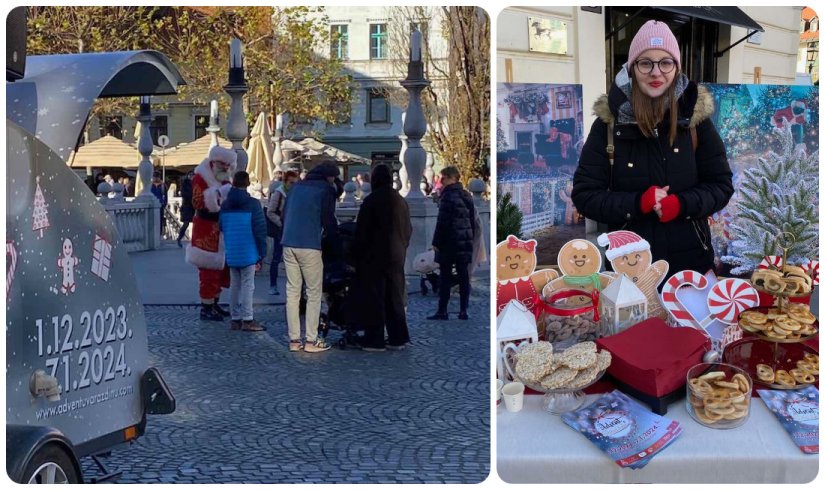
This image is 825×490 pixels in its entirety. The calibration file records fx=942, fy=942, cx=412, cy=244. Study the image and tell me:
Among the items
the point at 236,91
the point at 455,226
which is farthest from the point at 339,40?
the point at 455,226

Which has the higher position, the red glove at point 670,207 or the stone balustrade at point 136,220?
the red glove at point 670,207

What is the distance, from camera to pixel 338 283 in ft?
16.6

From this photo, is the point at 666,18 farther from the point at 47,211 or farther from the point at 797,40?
the point at 47,211

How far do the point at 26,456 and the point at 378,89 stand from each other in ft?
5.78

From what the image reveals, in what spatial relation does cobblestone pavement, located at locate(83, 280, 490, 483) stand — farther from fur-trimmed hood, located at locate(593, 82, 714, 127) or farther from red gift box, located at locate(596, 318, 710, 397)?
fur-trimmed hood, located at locate(593, 82, 714, 127)

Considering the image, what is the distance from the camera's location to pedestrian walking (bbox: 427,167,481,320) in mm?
3635

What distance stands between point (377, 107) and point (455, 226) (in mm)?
622

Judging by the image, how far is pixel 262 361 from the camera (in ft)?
13.2

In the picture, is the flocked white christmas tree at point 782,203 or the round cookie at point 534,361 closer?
the round cookie at point 534,361

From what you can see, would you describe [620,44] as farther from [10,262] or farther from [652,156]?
[10,262]

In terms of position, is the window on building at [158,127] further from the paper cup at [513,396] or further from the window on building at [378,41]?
Answer: the paper cup at [513,396]

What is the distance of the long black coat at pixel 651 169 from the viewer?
3193 mm

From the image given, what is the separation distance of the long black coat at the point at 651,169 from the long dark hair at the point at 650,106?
3cm

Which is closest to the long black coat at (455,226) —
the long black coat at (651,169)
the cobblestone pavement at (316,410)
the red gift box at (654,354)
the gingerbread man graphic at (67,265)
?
the cobblestone pavement at (316,410)
